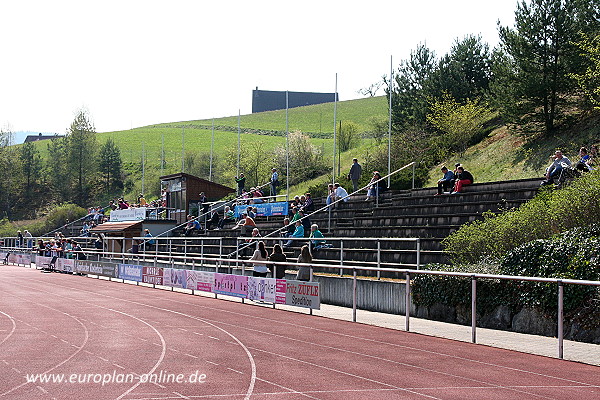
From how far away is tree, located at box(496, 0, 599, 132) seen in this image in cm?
3831

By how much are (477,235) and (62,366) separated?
11.7m

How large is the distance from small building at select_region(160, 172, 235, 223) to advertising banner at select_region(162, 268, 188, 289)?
1811 centimetres

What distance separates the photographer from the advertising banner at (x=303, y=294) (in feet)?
67.2

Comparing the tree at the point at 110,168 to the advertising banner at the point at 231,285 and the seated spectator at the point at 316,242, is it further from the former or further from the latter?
the seated spectator at the point at 316,242

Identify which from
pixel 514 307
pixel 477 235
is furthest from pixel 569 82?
pixel 514 307

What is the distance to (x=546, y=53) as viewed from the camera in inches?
1538

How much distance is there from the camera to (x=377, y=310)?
66.9ft

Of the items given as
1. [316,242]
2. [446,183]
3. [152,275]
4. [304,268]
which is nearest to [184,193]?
[152,275]

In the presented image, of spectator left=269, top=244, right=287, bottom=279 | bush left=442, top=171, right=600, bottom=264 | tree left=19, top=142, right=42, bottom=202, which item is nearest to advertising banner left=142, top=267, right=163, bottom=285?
spectator left=269, top=244, right=287, bottom=279

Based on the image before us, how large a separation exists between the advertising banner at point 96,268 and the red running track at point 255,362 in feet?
56.4

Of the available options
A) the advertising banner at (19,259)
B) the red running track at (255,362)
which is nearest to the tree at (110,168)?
the advertising banner at (19,259)

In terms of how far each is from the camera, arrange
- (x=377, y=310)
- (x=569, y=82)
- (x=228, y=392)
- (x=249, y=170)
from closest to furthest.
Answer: (x=228, y=392) < (x=377, y=310) < (x=569, y=82) < (x=249, y=170)

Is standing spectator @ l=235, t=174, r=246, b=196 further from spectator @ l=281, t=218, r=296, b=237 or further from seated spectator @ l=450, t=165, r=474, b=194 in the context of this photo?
seated spectator @ l=450, t=165, r=474, b=194

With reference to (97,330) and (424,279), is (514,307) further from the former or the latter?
(97,330)
